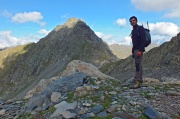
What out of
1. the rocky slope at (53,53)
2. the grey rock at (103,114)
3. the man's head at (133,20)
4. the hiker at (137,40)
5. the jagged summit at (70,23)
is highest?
the jagged summit at (70,23)

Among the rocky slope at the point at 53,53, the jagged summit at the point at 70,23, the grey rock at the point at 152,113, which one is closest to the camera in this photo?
the grey rock at the point at 152,113

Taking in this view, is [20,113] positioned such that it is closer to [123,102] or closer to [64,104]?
[64,104]

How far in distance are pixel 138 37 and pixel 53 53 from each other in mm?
121461

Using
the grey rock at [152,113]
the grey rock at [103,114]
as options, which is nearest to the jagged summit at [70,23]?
the grey rock at [103,114]

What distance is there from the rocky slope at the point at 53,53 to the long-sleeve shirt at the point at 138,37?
3762 inches

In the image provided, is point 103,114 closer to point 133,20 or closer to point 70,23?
point 133,20

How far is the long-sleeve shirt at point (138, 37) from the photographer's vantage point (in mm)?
14391

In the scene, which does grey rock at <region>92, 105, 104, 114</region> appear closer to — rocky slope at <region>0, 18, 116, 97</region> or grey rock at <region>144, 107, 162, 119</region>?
grey rock at <region>144, 107, 162, 119</region>

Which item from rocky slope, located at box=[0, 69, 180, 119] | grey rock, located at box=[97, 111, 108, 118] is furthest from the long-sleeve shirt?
grey rock, located at box=[97, 111, 108, 118]

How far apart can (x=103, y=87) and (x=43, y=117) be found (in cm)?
398

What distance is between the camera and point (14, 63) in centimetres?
15150

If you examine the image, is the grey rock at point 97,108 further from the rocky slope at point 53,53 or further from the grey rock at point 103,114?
the rocky slope at point 53,53

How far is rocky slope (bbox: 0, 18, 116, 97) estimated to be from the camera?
120 meters

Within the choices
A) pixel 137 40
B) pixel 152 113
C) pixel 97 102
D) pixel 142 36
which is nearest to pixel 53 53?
pixel 137 40
